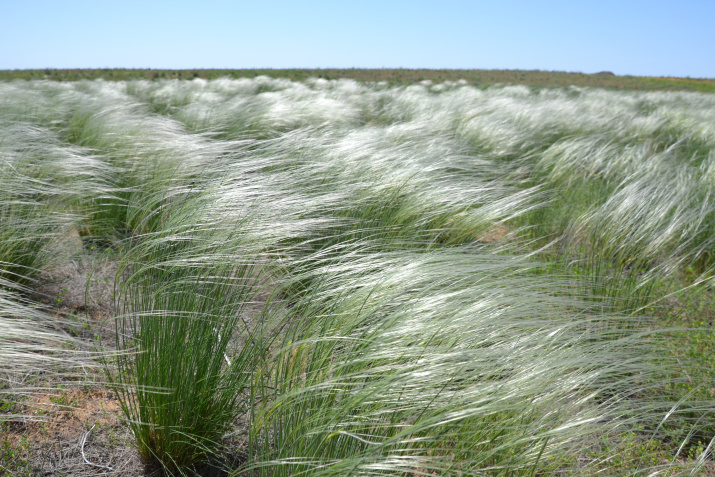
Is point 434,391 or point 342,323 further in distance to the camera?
point 342,323

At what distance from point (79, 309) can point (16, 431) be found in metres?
0.65

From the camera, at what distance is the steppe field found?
906 millimetres

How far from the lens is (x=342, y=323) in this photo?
3.64 ft

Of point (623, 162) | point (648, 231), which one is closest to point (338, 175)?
point (648, 231)

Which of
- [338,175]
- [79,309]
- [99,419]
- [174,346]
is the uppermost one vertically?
[338,175]

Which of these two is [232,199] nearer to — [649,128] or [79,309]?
[79,309]

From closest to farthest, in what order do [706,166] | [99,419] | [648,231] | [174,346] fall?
[174,346]
[99,419]
[648,231]
[706,166]

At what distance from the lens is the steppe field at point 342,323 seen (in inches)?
35.7

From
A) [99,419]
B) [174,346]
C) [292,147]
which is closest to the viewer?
[174,346]

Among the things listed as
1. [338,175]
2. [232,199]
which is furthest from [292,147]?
[232,199]

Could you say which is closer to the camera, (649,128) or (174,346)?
(174,346)

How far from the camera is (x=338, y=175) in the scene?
7.27 feet

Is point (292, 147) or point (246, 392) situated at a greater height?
point (292, 147)

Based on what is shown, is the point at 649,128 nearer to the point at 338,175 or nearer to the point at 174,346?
the point at 338,175
